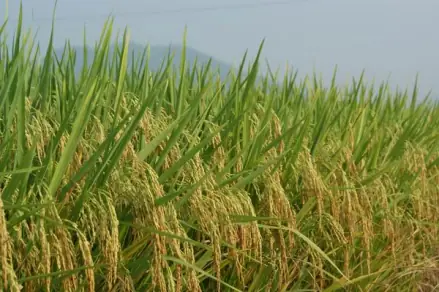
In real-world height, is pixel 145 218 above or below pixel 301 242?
above

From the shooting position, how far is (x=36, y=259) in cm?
218

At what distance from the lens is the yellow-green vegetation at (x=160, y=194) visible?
2.19 m

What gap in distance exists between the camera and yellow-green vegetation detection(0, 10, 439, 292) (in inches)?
86.1

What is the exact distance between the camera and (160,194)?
7.16 ft

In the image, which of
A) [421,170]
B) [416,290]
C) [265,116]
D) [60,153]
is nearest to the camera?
[60,153]

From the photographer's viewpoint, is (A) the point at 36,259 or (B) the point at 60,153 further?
(B) the point at 60,153

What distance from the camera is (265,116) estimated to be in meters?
3.32

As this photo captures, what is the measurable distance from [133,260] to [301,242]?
1.01 metres

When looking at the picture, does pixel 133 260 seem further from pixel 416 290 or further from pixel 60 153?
pixel 416 290

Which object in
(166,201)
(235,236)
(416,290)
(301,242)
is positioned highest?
(166,201)

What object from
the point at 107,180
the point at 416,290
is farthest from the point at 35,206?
the point at 416,290

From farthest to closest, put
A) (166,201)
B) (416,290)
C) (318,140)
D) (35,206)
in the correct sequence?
(416,290), (318,140), (166,201), (35,206)

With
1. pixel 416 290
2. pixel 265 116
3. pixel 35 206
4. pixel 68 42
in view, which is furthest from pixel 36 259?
pixel 416 290

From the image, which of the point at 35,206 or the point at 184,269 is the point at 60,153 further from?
the point at 184,269
